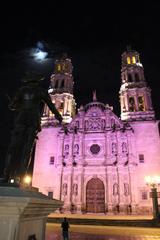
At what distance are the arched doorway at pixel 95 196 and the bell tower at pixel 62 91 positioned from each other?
979 cm

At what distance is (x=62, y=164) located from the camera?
26.2 meters

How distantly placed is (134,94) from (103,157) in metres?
10.2

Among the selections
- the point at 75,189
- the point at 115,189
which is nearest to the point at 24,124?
the point at 115,189

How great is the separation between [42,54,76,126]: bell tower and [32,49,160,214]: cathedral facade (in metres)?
0.21

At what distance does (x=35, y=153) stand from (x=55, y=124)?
4.83m

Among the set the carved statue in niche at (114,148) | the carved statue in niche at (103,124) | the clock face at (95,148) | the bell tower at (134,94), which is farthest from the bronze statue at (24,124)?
the bell tower at (134,94)

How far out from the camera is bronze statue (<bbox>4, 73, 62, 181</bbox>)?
337 cm

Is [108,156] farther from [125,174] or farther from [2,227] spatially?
[2,227]

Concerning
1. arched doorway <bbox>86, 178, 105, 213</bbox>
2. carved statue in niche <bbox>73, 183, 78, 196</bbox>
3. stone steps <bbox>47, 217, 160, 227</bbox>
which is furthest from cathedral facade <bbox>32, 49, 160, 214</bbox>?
stone steps <bbox>47, 217, 160, 227</bbox>

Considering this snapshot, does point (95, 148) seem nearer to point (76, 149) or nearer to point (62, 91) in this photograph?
point (76, 149)

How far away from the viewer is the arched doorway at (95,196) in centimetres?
2375

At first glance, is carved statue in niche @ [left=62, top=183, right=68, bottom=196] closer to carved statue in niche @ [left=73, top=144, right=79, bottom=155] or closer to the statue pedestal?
carved statue in niche @ [left=73, top=144, right=79, bottom=155]

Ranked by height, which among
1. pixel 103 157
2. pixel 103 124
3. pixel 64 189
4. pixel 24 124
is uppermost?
pixel 103 124

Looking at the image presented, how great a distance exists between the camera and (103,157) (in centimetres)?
2597
